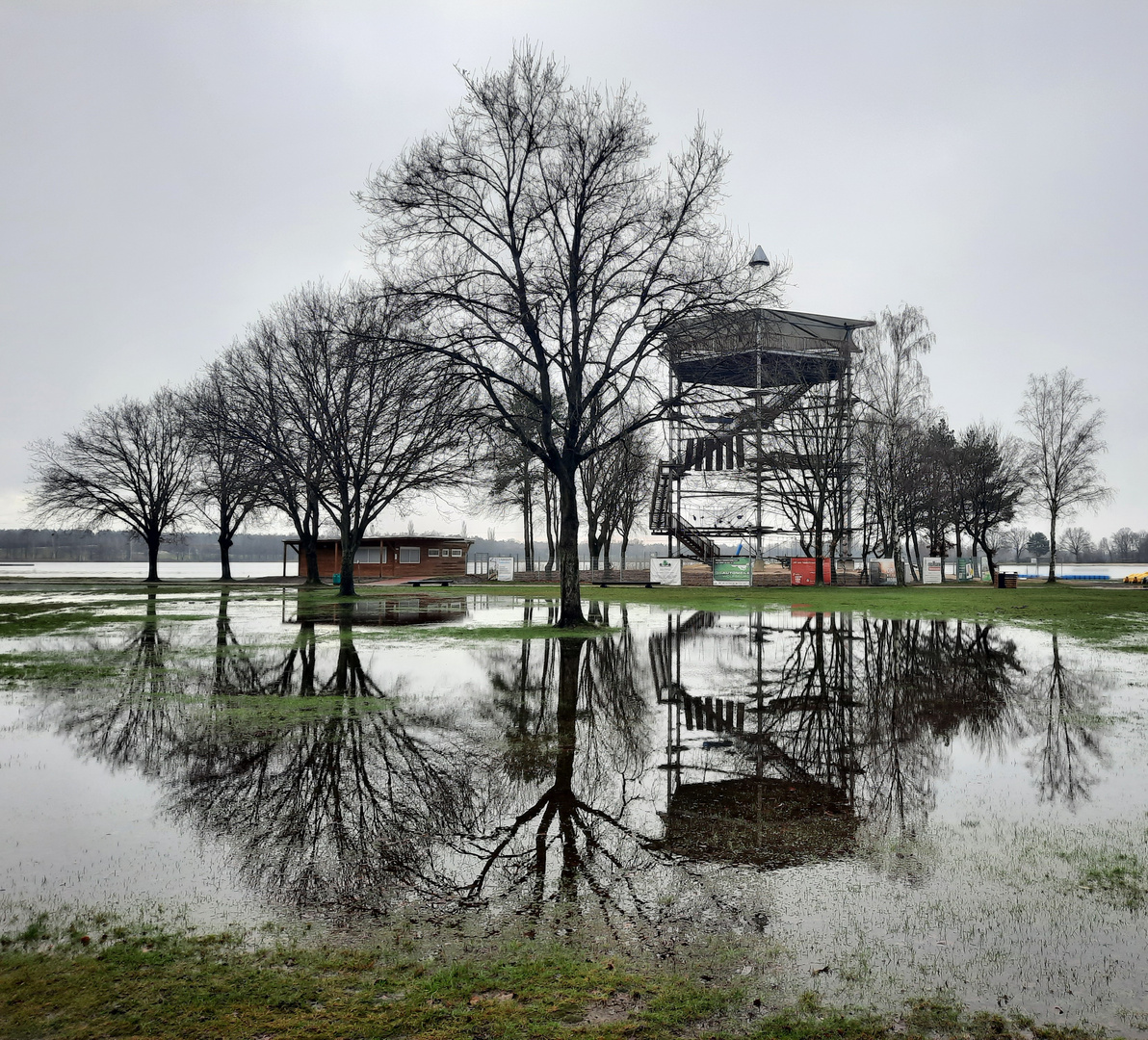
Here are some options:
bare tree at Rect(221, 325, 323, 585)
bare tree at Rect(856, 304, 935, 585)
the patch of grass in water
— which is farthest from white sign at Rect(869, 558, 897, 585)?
the patch of grass in water

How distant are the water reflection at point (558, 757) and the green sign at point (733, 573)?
3016cm

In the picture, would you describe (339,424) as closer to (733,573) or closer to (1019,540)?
(733,573)

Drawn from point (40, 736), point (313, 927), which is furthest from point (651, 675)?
point (313, 927)

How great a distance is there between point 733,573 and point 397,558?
31900mm

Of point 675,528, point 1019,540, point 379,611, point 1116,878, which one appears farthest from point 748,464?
point 1019,540

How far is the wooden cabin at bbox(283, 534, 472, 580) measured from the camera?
213 ft

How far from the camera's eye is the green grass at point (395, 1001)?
3053 millimetres

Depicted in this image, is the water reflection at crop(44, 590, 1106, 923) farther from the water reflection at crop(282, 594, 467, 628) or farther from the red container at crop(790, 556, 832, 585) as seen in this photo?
the red container at crop(790, 556, 832, 585)

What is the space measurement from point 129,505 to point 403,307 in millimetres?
51192

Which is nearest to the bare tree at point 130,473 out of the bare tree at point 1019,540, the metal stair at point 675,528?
the metal stair at point 675,528

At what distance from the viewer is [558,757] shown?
23.7 feet

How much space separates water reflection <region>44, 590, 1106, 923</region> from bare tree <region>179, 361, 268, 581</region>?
22.9 meters

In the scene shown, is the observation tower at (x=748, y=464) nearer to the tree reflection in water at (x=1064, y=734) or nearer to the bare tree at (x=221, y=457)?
the bare tree at (x=221, y=457)

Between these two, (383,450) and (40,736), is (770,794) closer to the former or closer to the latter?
(40,736)
